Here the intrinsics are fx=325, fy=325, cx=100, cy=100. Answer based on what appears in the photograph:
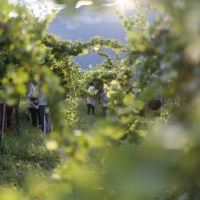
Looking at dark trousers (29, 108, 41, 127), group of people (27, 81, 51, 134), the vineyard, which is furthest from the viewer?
dark trousers (29, 108, 41, 127)

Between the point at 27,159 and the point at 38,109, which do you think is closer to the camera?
the point at 27,159

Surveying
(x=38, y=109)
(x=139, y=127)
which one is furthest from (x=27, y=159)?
(x=139, y=127)

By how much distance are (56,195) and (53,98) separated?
0.29m

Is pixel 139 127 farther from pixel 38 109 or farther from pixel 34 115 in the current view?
pixel 34 115

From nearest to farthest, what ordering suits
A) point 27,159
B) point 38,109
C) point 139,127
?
point 139,127, point 27,159, point 38,109

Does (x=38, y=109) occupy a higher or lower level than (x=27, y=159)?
higher

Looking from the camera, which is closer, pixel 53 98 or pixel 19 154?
pixel 53 98

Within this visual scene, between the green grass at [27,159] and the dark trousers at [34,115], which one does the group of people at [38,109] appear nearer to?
the dark trousers at [34,115]

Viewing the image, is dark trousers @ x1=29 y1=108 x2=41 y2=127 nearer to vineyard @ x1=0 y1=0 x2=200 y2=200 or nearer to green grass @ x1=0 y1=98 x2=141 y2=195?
green grass @ x1=0 y1=98 x2=141 y2=195

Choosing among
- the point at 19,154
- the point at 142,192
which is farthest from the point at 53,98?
the point at 19,154

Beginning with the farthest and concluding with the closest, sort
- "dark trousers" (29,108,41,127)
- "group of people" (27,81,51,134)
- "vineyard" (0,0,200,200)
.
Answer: "dark trousers" (29,108,41,127)
"group of people" (27,81,51,134)
"vineyard" (0,0,200,200)

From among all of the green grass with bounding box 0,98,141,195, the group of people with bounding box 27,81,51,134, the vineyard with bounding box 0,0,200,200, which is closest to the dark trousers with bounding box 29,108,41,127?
the group of people with bounding box 27,81,51,134

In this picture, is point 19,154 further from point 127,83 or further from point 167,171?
point 167,171

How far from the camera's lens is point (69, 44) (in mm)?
1837
